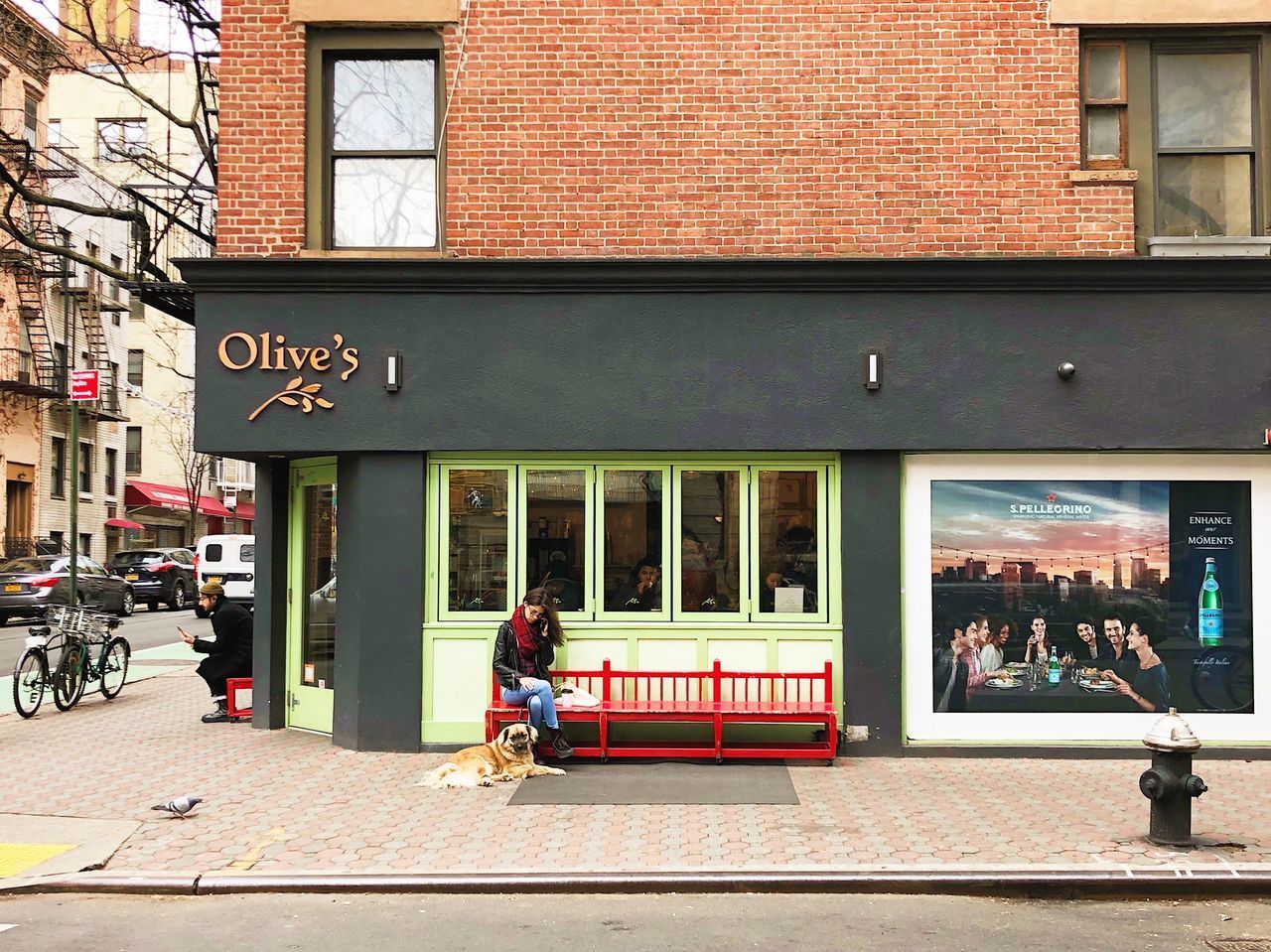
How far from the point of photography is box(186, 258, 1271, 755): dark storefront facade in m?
9.84

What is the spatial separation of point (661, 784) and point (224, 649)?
5.65 meters

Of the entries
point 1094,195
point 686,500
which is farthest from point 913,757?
point 1094,195

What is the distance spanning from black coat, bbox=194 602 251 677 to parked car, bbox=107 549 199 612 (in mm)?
21411

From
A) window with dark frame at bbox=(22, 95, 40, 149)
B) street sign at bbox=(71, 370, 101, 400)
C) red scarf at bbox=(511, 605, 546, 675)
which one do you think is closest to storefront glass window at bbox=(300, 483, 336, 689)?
red scarf at bbox=(511, 605, 546, 675)

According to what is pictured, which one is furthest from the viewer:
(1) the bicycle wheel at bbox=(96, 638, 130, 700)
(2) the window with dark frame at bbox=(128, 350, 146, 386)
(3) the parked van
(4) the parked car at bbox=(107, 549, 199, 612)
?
(2) the window with dark frame at bbox=(128, 350, 146, 386)

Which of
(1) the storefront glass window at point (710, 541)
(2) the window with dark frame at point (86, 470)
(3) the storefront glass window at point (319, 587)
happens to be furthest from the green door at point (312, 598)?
(2) the window with dark frame at point (86, 470)

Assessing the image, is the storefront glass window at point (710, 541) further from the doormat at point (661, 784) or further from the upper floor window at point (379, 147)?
the upper floor window at point (379, 147)

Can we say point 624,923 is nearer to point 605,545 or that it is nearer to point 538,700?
point 538,700

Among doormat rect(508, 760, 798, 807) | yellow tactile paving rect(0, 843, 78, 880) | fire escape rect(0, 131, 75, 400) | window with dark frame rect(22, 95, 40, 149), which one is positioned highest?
window with dark frame rect(22, 95, 40, 149)

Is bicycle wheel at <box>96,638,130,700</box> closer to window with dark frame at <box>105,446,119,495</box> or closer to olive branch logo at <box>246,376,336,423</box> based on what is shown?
olive branch logo at <box>246,376,336,423</box>

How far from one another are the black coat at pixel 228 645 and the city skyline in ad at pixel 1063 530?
7.15m

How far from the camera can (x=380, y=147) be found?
1045 centimetres

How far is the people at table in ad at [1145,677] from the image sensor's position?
9.85 meters

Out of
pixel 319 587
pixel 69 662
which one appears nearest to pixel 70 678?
pixel 69 662
